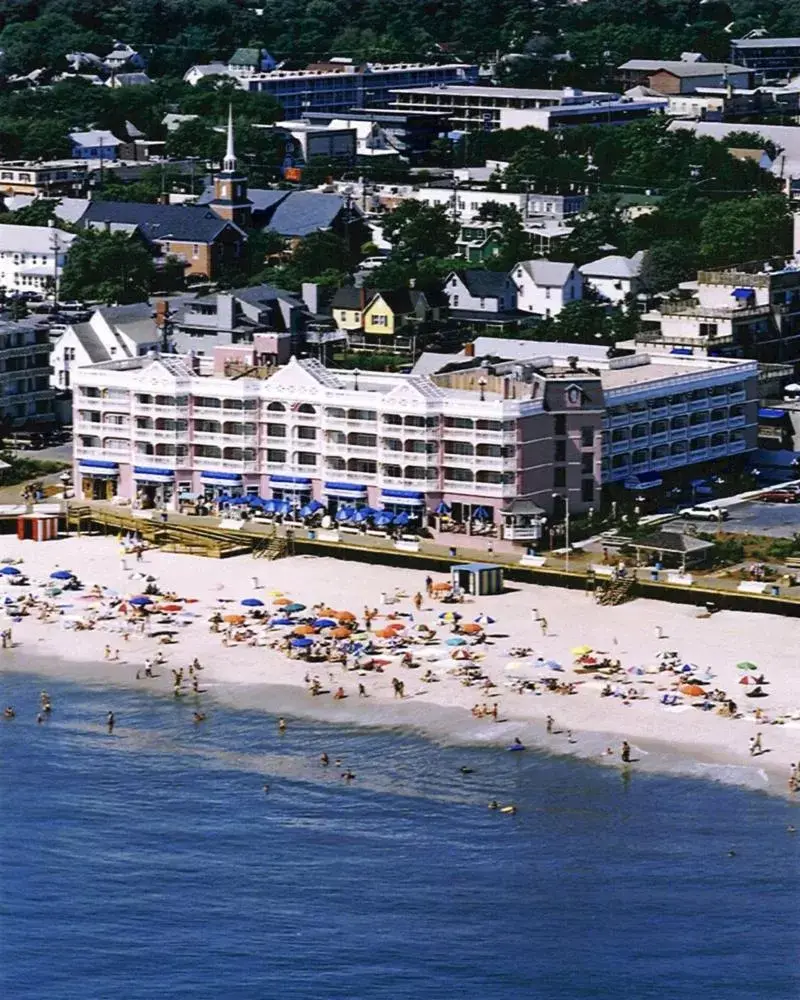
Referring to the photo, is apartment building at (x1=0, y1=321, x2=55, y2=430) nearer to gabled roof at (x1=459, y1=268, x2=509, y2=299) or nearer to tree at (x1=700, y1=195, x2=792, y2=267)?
gabled roof at (x1=459, y1=268, x2=509, y2=299)

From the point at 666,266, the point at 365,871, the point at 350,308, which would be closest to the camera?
the point at 365,871

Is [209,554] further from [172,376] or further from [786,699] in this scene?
[786,699]

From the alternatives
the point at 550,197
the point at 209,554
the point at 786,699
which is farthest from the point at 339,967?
the point at 550,197

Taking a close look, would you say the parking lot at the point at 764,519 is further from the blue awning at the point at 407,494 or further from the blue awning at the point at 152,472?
the blue awning at the point at 152,472

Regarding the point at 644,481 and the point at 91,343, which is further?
the point at 91,343

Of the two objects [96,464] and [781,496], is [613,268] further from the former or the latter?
[96,464]

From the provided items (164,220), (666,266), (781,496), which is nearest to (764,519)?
(781,496)
